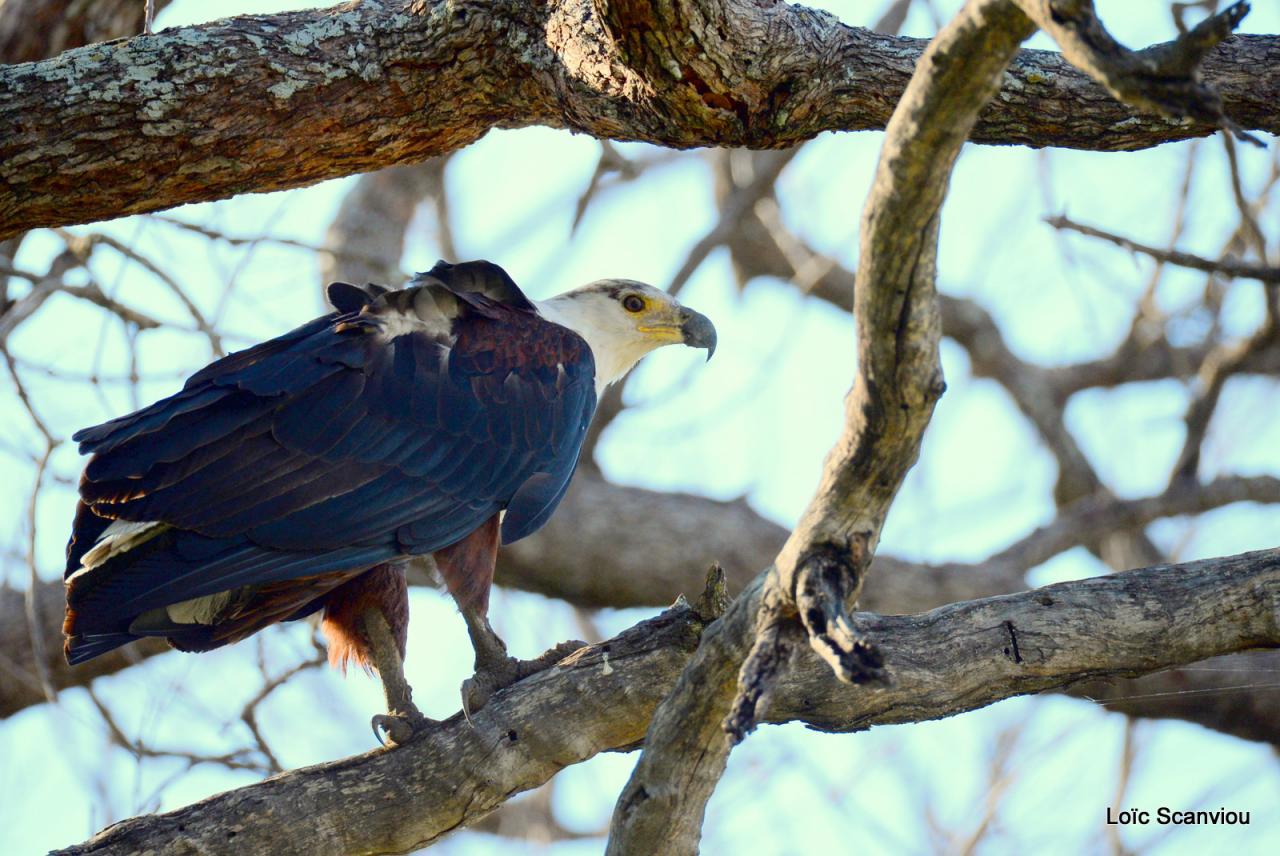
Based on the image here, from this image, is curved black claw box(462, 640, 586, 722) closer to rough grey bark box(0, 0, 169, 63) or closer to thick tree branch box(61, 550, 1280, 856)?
thick tree branch box(61, 550, 1280, 856)

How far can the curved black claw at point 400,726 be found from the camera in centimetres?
382

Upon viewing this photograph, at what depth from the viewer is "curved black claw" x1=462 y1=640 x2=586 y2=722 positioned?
12.8 feet

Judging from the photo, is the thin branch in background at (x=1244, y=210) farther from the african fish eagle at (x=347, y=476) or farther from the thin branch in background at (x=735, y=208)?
the african fish eagle at (x=347, y=476)

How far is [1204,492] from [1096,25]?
18.8ft

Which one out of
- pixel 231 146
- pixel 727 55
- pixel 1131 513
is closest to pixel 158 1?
pixel 231 146

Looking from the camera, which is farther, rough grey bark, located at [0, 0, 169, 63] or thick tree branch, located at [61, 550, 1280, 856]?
rough grey bark, located at [0, 0, 169, 63]

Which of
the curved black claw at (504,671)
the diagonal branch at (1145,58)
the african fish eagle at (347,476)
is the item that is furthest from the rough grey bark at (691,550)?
the diagonal branch at (1145,58)

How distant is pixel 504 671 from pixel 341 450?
820 millimetres

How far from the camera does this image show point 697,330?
5.13m

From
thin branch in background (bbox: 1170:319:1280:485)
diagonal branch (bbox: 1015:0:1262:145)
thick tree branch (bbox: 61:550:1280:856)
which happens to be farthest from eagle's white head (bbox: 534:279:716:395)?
thin branch in background (bbox: 1170:319:1280:485)

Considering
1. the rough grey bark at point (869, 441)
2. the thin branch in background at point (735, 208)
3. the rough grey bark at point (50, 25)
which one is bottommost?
the rough grey bark at point (869, 441)

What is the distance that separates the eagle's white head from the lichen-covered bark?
1329 millimetres

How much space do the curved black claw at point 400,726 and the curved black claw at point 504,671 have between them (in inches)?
5.8

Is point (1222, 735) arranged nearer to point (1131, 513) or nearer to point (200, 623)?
point (1131, 513)
